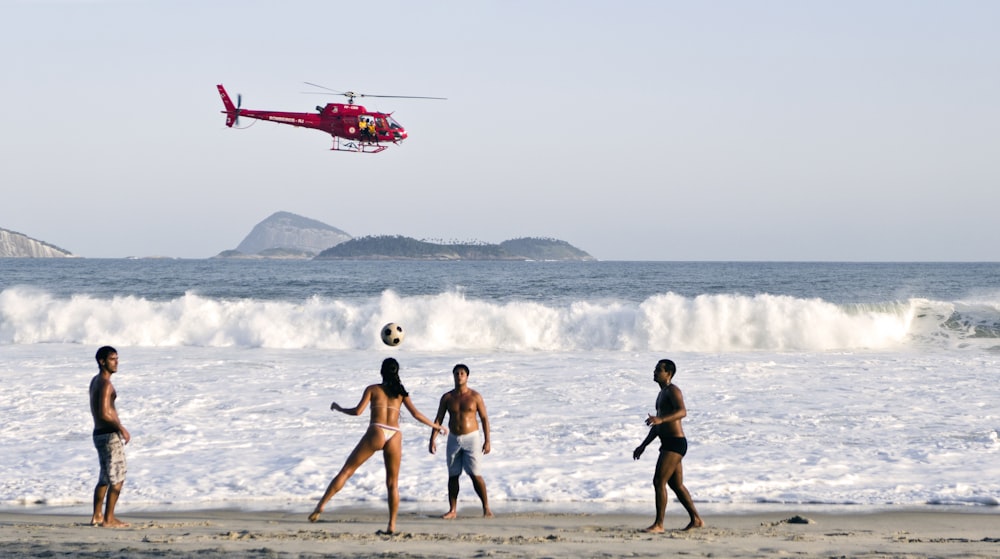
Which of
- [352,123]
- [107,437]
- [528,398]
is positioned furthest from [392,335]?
[352,123]

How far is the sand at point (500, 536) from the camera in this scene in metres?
7.60

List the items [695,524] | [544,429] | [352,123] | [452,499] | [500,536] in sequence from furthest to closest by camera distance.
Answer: [352,123] → [544,429] → [452,499] → [695,524] → [500,536]

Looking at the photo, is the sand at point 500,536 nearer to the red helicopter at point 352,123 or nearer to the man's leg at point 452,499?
the man's leg at point 452,499

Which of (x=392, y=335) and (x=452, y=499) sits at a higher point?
(x=392, y=335)

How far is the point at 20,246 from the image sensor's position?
18312 centimetres

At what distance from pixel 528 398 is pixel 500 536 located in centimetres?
915

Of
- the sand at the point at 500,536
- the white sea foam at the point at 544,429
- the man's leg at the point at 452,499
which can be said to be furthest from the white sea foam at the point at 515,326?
the sand at the point at 500,536

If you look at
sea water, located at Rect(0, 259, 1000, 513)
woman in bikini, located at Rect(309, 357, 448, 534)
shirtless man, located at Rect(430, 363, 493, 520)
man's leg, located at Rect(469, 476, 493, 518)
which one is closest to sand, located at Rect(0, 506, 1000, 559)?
man's leg, located at Rect(469, 476, 493, 518)

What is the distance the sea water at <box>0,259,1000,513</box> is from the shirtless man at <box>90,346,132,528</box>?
1.63 meters

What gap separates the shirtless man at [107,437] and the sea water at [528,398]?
1.63m

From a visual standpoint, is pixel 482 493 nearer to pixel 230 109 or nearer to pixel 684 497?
pixel 684 497

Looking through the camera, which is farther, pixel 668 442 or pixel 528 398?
pixel 528 398

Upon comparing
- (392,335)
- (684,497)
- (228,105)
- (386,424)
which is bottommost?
(684,497)

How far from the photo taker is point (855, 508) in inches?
407
